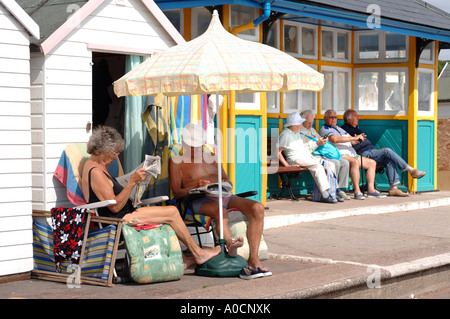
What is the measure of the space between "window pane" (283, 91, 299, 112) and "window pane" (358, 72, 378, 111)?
154cm

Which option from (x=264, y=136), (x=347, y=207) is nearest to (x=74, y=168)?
(x=264, y=136)

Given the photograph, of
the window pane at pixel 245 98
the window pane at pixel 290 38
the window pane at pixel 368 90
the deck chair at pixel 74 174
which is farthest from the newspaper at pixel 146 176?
the window pane at pixel 368 90

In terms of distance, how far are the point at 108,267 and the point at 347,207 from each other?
5300 mm

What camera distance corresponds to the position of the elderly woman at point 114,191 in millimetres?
6398

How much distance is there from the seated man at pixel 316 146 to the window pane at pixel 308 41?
126 centimetres

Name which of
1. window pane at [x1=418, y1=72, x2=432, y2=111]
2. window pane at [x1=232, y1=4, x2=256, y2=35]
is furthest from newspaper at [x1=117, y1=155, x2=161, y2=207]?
window pane at [x1=418, y1=72, x2=432, y2=111]

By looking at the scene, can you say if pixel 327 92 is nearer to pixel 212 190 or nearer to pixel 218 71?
pixel 212 190

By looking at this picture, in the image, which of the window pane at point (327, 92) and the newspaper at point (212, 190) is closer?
the newspaper at point (212, 190)

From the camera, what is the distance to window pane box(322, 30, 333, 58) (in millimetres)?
12634

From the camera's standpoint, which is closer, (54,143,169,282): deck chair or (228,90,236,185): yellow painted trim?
(54,143,169,282): deck chair

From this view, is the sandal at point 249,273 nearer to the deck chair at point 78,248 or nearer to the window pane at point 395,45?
the deck chair at point 78,248

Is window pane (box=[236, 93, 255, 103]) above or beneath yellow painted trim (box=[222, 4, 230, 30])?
beneath

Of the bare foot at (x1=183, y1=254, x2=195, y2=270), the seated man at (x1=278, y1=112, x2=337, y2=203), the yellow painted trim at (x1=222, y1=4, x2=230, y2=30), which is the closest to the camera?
the bare foot at (x1=183, y1=254, x2=195, y2=270)

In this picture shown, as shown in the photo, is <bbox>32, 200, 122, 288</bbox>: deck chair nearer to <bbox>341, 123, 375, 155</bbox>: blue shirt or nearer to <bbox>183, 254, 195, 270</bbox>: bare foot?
<bbox>183, 254, 195, 270</bbox>: bare foot
